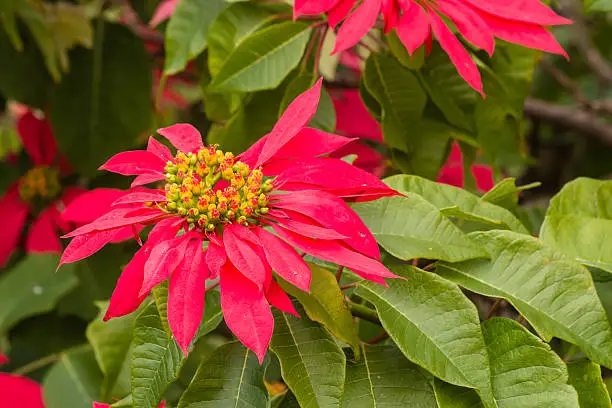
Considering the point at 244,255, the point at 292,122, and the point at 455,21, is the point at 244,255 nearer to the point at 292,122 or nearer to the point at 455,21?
the point at 292,122

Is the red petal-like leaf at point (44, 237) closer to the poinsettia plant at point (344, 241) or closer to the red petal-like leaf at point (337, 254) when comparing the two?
the poinsettia plant at point (344, 241)

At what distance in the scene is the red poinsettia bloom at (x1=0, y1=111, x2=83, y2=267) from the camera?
1018 millimetres

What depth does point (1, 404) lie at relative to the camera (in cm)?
80

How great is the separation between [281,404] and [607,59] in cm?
130

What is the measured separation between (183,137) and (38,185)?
608mm

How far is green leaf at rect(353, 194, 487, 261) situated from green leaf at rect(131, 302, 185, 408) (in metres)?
0.14

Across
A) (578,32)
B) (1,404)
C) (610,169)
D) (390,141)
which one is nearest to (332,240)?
(390,141)

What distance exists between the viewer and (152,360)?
0.46 meters

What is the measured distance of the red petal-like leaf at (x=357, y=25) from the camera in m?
0.49

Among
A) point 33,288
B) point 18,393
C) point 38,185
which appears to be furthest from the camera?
point 38,185

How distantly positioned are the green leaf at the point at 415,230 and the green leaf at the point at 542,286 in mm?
15

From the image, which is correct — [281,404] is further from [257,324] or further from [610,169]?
[610,169]

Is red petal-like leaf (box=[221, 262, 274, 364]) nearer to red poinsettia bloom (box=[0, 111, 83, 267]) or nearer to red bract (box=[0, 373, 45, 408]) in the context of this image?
red bract (box=[0, 373, 45, 408])

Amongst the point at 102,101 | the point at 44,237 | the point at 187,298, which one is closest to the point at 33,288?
the point at 44,237
